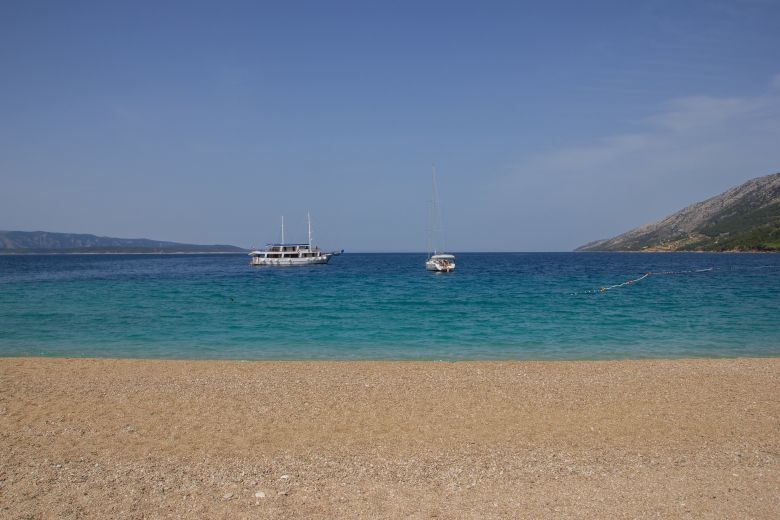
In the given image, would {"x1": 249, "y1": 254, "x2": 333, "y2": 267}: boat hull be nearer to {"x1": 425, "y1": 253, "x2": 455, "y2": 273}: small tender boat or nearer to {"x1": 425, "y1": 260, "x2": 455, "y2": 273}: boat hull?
{"x1": 425, "y1": 253, "x2": 455, "y2": 273}: small tender boat

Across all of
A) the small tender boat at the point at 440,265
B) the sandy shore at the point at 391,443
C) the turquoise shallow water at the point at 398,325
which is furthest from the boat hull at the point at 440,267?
the sandy shore at the point at 391,443

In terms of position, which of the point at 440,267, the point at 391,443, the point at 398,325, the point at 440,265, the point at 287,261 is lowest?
the point at 398,325

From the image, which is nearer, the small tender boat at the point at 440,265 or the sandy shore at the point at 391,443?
the sandy shore at the point at 391,443

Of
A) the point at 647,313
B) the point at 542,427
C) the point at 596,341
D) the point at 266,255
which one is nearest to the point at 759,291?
the point at 647,313

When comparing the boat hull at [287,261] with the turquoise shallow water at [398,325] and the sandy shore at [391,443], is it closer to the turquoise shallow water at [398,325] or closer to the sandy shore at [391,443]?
the turquoise shallow water at [398,325]

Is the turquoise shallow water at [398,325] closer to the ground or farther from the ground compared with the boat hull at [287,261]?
closer to the ground

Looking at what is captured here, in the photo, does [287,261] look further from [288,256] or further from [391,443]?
[391,443]

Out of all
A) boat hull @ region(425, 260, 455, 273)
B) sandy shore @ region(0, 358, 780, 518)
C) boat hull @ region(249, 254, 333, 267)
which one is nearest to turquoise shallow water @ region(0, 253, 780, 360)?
sandy shore @ region(0, 358, 780, 518)

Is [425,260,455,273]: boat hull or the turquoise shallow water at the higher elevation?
[425,260,455,273]: boat hull

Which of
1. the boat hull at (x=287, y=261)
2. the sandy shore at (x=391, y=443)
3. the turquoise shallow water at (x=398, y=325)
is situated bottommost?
the turquoise shallow water at (x=398, y=325)

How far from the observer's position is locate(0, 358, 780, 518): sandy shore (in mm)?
8047

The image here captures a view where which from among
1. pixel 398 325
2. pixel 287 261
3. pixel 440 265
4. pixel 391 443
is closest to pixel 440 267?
pixel 440 265

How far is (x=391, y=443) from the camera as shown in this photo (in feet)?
35.7

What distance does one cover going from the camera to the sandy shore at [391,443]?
317 inches
